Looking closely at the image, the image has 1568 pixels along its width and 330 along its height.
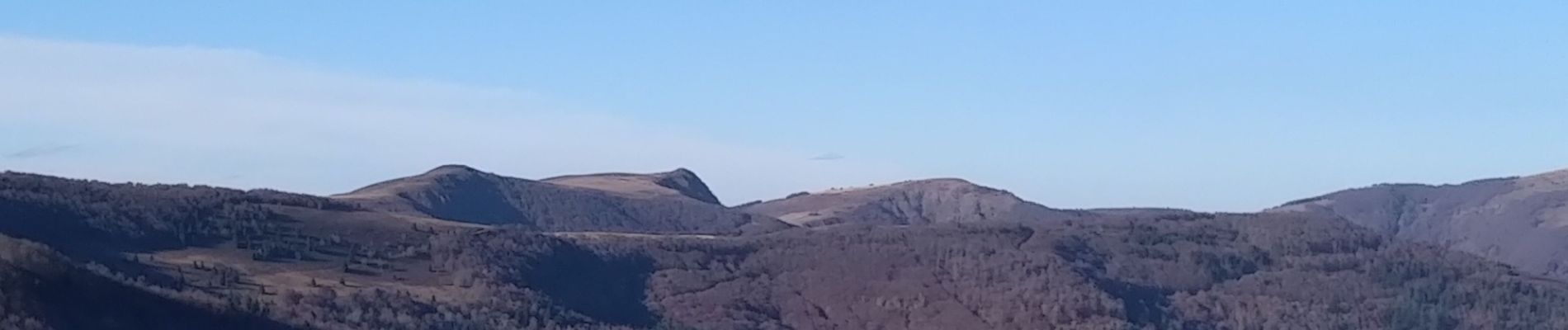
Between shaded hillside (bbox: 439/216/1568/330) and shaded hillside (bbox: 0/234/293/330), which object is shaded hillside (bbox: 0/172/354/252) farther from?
shaded hillside (bbox: 0/234/293/330)

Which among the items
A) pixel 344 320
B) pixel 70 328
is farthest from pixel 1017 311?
pixel 70 328

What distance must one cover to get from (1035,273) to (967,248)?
296 inches

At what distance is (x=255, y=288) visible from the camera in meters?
96.1

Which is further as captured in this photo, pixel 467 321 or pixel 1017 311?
pixel 1017 311

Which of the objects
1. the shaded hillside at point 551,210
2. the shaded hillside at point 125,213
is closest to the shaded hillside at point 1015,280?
the shaded hillside at point 125,213

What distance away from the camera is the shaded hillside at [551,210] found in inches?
7165

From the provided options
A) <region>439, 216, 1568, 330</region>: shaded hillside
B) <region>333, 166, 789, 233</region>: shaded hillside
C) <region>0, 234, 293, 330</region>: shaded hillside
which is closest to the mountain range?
<region>439, 216, 1568, 330</region>: shaded hillside

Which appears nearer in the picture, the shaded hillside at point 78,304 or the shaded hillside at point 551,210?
the shaded hillside at point 78,304

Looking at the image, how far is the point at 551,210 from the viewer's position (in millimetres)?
193500

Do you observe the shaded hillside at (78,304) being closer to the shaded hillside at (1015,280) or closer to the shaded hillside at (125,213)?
the shaded hillside at (125,213)

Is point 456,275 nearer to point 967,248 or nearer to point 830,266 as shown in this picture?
point 830,266

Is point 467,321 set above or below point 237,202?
below

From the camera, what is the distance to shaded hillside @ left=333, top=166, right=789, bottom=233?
7165 inches

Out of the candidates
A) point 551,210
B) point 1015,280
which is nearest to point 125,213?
point 1015,280
